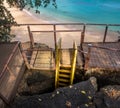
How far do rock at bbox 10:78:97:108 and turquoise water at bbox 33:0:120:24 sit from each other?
16656 millimetres

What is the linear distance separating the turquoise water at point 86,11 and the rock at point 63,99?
16656 mm

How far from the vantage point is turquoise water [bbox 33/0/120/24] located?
75.0ft

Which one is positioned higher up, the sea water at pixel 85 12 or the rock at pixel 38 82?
the rock at pixel 38 82

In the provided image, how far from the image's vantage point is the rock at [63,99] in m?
5.08

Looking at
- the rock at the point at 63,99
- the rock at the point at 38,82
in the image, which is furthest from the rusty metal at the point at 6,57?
the rock at the point at 38,82

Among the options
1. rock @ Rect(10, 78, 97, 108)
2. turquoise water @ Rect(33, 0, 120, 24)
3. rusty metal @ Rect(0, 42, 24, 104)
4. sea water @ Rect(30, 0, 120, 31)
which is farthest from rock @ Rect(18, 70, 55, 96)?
turquoise water @ Rect(33, 0, 120, 24)

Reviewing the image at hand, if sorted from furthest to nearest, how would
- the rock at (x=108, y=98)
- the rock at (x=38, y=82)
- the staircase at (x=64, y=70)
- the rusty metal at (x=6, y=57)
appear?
the rock at (x=38, y=82) < the staircase at (x=64, y=70) < the rock at (x=108, y=98) < the rusty metal at (x=6, y=57)

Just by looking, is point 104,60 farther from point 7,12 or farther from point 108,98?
point 7,12

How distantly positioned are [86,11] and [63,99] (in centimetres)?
2332

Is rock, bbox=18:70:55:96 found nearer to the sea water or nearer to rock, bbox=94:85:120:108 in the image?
rock, bbox=94:85:120:108

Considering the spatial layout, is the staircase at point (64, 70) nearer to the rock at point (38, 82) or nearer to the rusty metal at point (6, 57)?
the rock at point (38, 82)

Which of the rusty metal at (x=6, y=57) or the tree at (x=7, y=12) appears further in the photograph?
the tree at (x=7, y=12)

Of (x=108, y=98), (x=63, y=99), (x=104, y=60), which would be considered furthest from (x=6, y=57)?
(x=104, y=60)

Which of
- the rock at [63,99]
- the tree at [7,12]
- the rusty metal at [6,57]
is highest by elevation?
the tree at [7,12]
